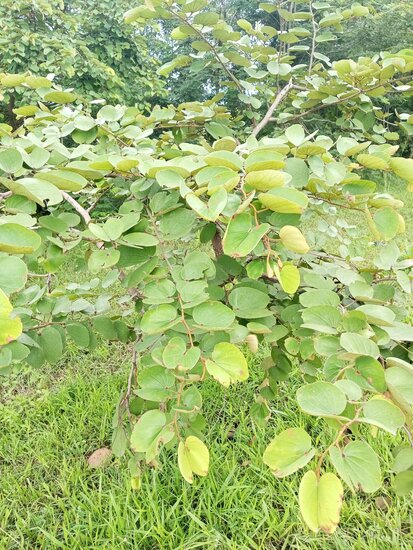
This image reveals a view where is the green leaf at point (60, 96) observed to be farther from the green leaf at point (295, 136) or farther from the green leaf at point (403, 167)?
the green leaf at point (403, 167)

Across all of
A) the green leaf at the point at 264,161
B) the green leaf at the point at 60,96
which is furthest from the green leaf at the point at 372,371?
the green leaf at the point at 60,96

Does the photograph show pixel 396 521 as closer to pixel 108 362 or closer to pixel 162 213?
pixel 162 213

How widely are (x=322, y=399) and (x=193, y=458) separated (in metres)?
0.14

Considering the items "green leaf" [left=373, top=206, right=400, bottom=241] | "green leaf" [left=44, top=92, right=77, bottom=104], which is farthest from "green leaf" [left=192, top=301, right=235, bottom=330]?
"green leaf" [left=44, top=92, right=77, bottom=104]

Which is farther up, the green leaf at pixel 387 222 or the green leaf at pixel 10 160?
the green leaf at pixel 10 160

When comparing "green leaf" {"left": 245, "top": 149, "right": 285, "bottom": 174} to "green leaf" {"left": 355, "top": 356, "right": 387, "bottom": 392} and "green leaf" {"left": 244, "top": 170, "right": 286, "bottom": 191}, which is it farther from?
"green leaf" {"left": 355, "top": 356, "right": 387, "bottom": 392}

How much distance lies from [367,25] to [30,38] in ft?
17.6

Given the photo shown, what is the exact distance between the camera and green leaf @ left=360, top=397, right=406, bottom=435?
342mm

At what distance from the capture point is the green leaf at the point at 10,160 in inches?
19.5

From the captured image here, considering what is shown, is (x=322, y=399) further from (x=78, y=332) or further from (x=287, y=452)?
(x=78, y=332)

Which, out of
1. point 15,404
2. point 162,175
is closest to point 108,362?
point 15,404

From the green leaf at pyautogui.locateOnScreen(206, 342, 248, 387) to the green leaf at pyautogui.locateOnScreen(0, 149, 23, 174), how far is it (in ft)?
1.02

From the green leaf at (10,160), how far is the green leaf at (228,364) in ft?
1.02

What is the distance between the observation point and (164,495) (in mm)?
1215
